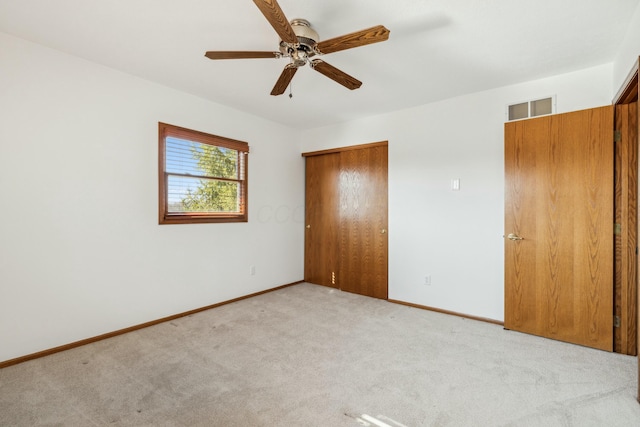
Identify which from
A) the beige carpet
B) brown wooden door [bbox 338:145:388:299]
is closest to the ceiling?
brown wooden door [bbox 338:145:388:299]

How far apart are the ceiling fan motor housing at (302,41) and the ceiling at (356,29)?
0.05m

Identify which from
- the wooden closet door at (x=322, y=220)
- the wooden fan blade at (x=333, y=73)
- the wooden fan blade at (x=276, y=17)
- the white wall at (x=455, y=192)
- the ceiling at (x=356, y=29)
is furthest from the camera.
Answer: the wooden closet door at (x=322, y=220)

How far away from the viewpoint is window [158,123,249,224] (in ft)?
10.9

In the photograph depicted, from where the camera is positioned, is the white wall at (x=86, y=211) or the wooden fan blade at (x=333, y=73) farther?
the white wall at (x=86, y=211)

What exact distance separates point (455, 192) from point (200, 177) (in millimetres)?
3061

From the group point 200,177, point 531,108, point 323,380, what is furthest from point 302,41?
point 531,108

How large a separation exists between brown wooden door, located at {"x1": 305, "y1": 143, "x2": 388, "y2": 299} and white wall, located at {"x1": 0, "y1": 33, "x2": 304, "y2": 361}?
1589mm

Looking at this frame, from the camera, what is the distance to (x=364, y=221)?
171 inches

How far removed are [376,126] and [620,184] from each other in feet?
8.55

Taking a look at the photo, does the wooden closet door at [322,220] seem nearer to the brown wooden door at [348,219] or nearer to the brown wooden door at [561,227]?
the brown wooden door at [348,219]

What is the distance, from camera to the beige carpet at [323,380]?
1.76m

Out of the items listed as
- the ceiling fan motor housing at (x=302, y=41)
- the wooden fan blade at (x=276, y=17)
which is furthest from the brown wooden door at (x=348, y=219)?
the wooden fan blade at (x=276, y=17)

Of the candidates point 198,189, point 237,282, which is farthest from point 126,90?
point 237,282

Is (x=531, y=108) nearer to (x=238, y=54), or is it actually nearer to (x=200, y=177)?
(x=238, y=54)
